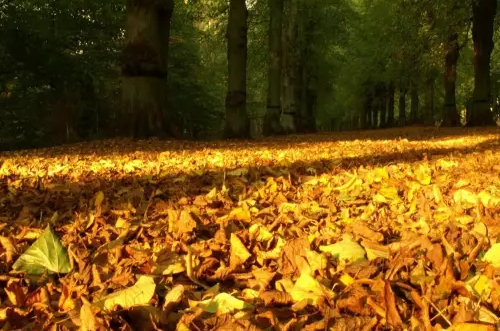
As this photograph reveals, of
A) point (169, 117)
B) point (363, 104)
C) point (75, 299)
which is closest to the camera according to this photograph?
point (75, 299)

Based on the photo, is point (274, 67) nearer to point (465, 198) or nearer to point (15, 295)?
point (465, 198)

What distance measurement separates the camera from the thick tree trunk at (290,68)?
19359 mm

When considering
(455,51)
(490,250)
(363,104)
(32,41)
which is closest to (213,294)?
(490,250)

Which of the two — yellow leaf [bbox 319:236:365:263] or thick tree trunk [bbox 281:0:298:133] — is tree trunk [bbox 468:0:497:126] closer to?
thick tree trunk [bbox 281:0:298:133]

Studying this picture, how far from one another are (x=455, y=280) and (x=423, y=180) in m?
2.21

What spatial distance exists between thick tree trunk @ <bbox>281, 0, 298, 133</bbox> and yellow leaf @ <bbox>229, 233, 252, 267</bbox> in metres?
17.1

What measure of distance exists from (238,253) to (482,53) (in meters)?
19.5

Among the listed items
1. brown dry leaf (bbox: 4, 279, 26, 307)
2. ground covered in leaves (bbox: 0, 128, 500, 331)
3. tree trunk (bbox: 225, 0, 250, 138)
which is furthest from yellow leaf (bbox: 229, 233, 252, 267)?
tree trunk (bbox: 225, 0, 250, 138)

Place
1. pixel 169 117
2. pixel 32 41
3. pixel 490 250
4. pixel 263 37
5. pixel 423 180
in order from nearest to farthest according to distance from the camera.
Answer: pixel 490 250 → pixel 423 180 → pixel 169 117 → pixel 32 41 → pixel 263 37

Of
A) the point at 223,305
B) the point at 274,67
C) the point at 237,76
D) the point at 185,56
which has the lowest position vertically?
the point at 223,305

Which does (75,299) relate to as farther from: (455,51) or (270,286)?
(455,51)

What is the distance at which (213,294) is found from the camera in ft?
5.24

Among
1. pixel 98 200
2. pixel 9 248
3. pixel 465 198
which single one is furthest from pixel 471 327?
pixel 98 200

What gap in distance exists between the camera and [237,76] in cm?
1418
